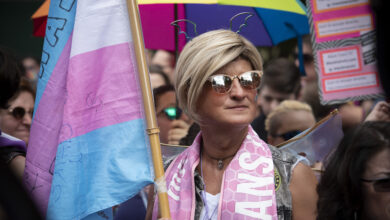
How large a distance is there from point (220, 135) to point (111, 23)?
0.80 meters

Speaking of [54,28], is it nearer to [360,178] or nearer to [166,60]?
[360,178]

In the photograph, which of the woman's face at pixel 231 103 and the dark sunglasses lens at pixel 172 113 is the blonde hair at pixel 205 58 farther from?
the dark sunglasses lens at pixel 172 113

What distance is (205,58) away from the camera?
2.46 m

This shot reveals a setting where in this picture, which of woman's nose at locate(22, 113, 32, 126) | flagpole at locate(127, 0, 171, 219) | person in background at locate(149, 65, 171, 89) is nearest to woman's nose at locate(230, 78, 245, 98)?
flagpole at locate(127, 0, 171, 219)

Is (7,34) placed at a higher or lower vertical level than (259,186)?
higher

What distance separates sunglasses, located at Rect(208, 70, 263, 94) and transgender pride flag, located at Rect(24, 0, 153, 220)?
1.28 feet

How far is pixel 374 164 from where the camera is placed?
208cm

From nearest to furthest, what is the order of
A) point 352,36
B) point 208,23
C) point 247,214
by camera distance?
point 247,214 < point 352,36 < point 208,23

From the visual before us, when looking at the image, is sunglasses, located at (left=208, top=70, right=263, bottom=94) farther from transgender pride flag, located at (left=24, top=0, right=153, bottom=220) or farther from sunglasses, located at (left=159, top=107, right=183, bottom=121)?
sunglasses, located at (left=159, top=107, right=183, bottom=121)

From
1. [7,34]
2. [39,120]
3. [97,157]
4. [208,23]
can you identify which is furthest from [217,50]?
[7,34]

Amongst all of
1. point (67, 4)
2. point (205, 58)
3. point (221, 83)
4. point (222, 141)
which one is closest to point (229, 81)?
point (221, 83)

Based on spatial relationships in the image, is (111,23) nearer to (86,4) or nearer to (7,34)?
(86,4)

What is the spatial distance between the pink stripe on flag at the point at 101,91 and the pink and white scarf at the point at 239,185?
401mm

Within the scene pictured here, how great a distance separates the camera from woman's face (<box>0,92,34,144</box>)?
396 centimetres
